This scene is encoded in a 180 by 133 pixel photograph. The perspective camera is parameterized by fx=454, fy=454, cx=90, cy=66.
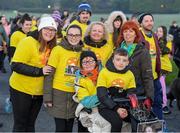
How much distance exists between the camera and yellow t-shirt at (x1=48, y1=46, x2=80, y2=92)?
483 centimetres

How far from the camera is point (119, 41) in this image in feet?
17.3

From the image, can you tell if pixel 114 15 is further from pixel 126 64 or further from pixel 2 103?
pixel 2 103

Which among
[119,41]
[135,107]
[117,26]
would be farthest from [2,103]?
[135,107]

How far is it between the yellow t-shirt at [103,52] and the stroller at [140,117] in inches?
28.4

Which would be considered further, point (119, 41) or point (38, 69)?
point (119, 41)

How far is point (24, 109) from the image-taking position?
5141 mm

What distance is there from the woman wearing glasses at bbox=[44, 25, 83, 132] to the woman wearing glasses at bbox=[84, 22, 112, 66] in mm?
302

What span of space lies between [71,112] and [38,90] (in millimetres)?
466

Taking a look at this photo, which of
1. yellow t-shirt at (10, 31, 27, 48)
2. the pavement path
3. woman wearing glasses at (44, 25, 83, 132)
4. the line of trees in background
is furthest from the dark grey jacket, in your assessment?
the line of trees in background

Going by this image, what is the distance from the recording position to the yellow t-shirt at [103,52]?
5219 millimetres

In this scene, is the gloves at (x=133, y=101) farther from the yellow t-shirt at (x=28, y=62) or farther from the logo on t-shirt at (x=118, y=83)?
the yellow t-shirt at (x=28, y=62)

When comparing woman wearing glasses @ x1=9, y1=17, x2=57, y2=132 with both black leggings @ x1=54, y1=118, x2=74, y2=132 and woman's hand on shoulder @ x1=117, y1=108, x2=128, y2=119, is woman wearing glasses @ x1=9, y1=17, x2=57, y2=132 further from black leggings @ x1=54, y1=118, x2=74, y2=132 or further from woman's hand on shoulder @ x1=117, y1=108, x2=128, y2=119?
woman's hand on shoulder @ x1=117, y1=108, x2=128, y2=119

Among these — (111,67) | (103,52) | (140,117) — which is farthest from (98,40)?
(140,117)

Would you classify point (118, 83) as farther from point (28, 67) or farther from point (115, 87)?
point (28, 67)
